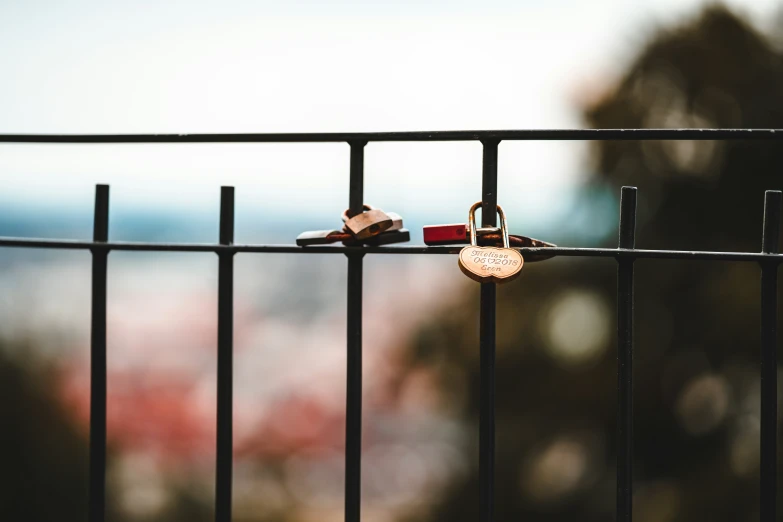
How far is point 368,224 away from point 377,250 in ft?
0.19

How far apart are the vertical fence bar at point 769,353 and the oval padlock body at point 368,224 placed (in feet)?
2.42

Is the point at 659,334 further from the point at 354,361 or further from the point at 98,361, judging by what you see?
the point at 98,361

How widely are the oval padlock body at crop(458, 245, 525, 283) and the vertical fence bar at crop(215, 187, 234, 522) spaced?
52 cm

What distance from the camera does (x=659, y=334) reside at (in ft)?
33.9

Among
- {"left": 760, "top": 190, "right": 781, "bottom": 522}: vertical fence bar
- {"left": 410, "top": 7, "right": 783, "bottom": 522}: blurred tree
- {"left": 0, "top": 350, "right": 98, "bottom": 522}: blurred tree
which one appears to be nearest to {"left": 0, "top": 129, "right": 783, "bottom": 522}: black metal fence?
{"left": 760, "top": 190, "right": 781, "bottom": 522}: vertical fence bar

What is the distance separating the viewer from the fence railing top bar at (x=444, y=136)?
132 cm

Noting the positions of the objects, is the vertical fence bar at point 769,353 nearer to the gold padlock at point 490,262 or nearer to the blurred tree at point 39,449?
the gold padlock at point 490,262

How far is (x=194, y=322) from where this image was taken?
27344 millimetres

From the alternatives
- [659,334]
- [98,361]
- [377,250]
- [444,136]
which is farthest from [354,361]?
[659,334]

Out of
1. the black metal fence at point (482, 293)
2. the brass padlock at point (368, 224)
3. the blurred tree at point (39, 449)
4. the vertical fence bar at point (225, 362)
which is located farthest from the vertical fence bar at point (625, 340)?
the blurred tree at point (39, 449)

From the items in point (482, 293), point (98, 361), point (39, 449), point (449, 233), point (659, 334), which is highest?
point (449, 233)

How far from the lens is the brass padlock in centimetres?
140

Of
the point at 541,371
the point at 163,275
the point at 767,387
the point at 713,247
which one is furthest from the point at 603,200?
the point at 163,275

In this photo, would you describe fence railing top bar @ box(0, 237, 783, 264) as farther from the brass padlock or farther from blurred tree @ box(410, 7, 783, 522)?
blurred tree @ box(410, 7, 783, 522)
